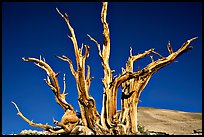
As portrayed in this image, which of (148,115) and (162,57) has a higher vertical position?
(148,115)

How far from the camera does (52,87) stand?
7910 mm

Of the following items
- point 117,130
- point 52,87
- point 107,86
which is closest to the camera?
point 117,130

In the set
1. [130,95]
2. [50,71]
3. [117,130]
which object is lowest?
[117,130]

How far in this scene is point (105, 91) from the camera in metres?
7.32

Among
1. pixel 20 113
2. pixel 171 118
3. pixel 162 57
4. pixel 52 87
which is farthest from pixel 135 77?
pixel 171 118

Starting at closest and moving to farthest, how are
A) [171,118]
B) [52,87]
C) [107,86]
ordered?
[107,86]
[52,87]
[171,118]

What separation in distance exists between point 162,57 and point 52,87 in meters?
2.98

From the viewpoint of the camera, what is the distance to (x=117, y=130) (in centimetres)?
687

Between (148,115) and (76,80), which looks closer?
(76,80)

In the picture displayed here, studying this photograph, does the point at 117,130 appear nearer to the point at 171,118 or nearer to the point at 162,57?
the point at 162,57

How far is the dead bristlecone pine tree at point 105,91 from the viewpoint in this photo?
7133mm

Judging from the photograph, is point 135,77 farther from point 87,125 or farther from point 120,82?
point 87,125

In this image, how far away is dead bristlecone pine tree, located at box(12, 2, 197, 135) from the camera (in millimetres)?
7133

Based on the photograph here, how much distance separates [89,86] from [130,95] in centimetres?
107
